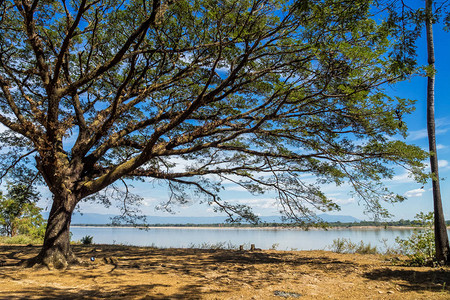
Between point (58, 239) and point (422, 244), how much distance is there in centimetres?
947

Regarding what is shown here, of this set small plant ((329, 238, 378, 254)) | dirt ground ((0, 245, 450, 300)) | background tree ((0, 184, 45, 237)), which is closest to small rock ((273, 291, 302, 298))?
dirt ground ((0, 245, 450, 300))

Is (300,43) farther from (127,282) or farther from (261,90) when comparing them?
(127,282)

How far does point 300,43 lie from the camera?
6.84 metres

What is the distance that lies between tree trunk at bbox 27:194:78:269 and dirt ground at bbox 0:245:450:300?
0.34 meters

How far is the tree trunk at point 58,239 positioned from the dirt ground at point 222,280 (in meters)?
0.34

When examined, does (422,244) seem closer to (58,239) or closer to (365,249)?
(365,249)

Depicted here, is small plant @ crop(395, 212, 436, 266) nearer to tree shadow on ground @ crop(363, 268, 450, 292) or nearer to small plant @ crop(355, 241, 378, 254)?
tree shadow on ground @ crop(363, 268, 450, 292)

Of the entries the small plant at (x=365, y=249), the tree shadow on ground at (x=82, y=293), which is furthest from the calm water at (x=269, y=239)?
the tree shadow on ground at (x=82, y=293)

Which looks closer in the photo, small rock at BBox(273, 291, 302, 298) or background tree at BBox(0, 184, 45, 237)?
small rock at BBox(273, 291, 302, 298)

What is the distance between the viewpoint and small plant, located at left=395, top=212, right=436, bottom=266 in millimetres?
7816

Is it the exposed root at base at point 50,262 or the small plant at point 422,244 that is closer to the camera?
the exposed root at base at point 50,262

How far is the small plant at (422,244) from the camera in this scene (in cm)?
782

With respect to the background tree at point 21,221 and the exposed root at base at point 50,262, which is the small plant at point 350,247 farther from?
the background tree at point 21,221

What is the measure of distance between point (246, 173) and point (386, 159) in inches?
170
